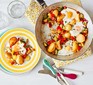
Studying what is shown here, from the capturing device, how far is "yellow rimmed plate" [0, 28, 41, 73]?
117 centimetres

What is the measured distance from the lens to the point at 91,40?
44.8 inches

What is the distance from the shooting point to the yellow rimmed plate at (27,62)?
1.17m

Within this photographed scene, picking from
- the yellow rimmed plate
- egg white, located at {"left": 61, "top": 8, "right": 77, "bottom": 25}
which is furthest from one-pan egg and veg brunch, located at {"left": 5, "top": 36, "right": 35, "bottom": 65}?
egg white, located at {"left": 61, "top": 8, "right": 77, "bottom": 25}

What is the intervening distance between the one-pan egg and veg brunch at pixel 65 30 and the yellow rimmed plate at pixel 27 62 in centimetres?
5

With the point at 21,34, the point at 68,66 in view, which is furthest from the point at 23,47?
the point at 68,66

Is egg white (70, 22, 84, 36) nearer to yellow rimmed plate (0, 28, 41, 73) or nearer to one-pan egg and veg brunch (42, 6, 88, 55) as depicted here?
one-pan egg and veg brunch (42, 6, 88, 55)

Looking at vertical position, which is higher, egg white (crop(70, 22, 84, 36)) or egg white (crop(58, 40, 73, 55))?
egg white (crop(70, 22, 84, 36))

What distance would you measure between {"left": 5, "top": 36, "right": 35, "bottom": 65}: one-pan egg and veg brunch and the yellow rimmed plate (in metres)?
0.01

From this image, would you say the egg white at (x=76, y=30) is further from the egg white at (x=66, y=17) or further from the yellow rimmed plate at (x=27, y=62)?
the yellow rimmed plate at (x=27, y=62)

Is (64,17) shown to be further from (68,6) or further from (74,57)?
(74,57)

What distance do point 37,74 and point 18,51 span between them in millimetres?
107

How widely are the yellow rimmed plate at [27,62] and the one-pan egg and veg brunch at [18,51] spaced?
0.01 meters

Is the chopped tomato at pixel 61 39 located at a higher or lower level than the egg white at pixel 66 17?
lower

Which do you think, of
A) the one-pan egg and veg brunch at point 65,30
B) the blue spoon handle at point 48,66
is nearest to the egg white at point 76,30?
the one-pan egg and veg brunch at point 65,30
